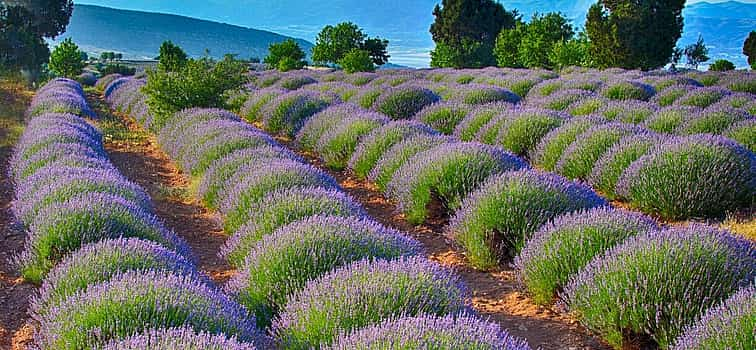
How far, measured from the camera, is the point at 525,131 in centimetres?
761

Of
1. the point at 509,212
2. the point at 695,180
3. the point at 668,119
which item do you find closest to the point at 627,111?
the point at 668,119

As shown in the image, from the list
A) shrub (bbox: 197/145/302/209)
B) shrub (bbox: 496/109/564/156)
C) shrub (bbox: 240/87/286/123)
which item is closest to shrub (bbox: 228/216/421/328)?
shrub (bbox: 197/145/302/209)

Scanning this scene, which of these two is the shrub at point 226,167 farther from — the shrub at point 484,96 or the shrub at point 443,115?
the shrub at point 484,96

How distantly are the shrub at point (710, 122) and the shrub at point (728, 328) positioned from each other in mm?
5298

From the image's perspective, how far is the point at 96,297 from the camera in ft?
9.02

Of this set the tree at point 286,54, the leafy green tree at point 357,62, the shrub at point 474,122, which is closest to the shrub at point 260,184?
the shrub at point 474,122

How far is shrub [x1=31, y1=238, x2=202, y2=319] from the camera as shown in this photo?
3.22 metres

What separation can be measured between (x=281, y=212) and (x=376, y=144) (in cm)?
295

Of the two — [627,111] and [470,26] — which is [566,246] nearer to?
[627,111]

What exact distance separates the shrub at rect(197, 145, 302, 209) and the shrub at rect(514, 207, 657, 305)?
2.83 metres

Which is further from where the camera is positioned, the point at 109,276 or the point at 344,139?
the point at 344,139

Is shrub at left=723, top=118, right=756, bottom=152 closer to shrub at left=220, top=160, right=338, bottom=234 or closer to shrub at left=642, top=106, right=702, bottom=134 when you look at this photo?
shrub at left=642, top=106, right=702, bottom=134

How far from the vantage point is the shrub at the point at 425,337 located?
7.05 feet

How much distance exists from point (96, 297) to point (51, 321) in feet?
1.42
